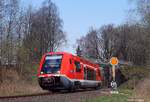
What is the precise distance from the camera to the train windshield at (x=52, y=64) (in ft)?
94.9

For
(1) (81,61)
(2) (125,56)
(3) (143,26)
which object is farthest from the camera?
(2) (125,56)

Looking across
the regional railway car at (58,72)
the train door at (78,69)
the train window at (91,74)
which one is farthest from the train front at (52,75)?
the train window at (91,74)

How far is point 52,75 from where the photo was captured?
93.7ft

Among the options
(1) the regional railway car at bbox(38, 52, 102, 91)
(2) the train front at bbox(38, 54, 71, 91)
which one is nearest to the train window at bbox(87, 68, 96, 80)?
(1) the regional railway car at bbox(38, 52, 102, 91)

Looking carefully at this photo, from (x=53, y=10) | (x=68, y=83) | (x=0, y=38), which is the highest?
(x=53, y=10)

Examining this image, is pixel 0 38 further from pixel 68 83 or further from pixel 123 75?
pixel 123 75

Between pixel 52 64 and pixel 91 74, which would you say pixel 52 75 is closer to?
pixel 52 64

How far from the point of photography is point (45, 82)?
2861 cm

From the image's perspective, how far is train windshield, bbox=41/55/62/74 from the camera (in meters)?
28.9

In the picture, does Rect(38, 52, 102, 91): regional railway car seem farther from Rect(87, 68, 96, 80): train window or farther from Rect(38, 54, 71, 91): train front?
Rect(87, 68, 96, 80): train window

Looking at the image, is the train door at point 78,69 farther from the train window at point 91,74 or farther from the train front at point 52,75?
the train window at point 91,74

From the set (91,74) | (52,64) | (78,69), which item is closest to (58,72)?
(52,64)

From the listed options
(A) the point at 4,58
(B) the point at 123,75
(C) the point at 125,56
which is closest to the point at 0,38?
(A) the point at 4,58

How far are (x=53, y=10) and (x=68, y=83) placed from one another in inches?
2010
